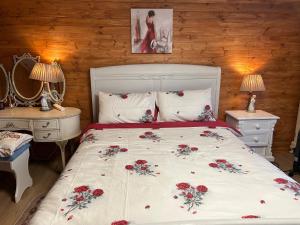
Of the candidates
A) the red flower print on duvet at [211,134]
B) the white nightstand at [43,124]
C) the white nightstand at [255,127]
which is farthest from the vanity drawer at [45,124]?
the white nightstand at [255,127]

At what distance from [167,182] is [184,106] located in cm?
132

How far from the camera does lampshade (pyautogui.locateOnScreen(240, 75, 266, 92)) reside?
284 cm

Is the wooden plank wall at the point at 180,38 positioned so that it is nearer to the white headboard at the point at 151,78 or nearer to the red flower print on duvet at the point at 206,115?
the white headboard at the point at 151,78

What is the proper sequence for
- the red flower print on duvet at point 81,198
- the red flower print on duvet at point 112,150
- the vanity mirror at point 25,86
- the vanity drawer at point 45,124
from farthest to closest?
the vanity mirror at point 25,86, the vanity drawer at point 45,124, the red flower print on duvet at point 112,150, the red flower print on duvet at point 81,198

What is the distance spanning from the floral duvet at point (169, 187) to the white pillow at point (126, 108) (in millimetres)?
485

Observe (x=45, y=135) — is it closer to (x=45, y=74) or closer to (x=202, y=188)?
(x=45, y=74)

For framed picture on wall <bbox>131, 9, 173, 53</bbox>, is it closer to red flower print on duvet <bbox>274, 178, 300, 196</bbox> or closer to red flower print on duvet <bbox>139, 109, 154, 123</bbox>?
red flower print on duvet <bbox>139, 109, 154, 123</bbox>

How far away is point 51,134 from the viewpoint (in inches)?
101

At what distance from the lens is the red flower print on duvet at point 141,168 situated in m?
1.58

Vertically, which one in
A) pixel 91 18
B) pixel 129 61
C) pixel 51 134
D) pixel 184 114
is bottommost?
pixel 51 134

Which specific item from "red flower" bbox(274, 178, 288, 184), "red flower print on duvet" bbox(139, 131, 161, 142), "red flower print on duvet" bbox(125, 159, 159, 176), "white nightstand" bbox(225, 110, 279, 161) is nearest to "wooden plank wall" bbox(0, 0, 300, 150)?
"white nightstand" bbox(225, 110, 279, 161)

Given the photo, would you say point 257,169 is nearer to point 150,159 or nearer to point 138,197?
point 150,159

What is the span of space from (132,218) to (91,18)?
2371 millimetres

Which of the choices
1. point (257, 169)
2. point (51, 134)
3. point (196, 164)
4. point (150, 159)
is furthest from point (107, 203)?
point (51, 134)
